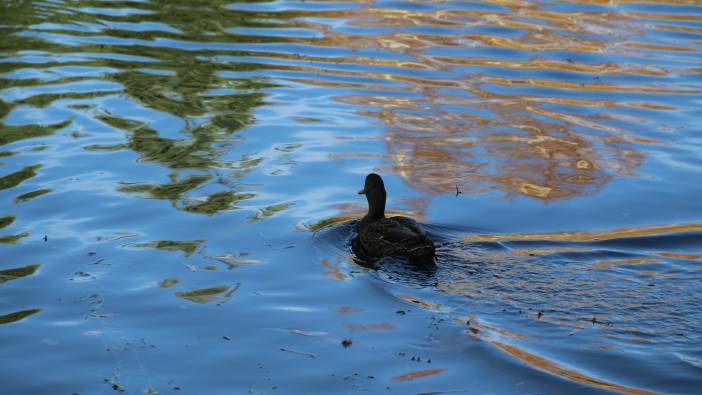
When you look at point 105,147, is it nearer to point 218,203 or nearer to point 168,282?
point 218,203

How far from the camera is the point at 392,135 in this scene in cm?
1436

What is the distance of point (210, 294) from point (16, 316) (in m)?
1.51

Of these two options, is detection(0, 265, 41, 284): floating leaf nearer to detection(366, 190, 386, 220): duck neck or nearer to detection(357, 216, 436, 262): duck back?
detection(357, 216, 436, 262): duck back

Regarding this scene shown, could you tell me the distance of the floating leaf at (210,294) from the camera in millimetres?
9172

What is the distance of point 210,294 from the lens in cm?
929

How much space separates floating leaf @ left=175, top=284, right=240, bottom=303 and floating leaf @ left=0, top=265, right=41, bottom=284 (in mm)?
1370

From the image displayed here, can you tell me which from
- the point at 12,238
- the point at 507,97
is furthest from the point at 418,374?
the point at 507,97

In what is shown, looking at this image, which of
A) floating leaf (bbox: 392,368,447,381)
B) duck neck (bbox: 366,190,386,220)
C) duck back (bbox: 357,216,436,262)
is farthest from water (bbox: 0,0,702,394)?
duck neck (bbox: 366,190,386,220)

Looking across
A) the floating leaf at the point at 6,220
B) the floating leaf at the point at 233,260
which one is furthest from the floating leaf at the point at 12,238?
the floating leaf at the point at 233,260

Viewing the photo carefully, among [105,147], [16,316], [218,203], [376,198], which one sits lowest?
[16,316]

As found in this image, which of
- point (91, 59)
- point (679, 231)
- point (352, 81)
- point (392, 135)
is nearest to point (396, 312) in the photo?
point (679, 231)

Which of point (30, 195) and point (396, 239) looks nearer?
point (396, 239)

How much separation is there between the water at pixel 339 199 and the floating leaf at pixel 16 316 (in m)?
0.05

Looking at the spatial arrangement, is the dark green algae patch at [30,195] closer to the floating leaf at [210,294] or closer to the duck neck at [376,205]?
the floating leaf at [210,294]
